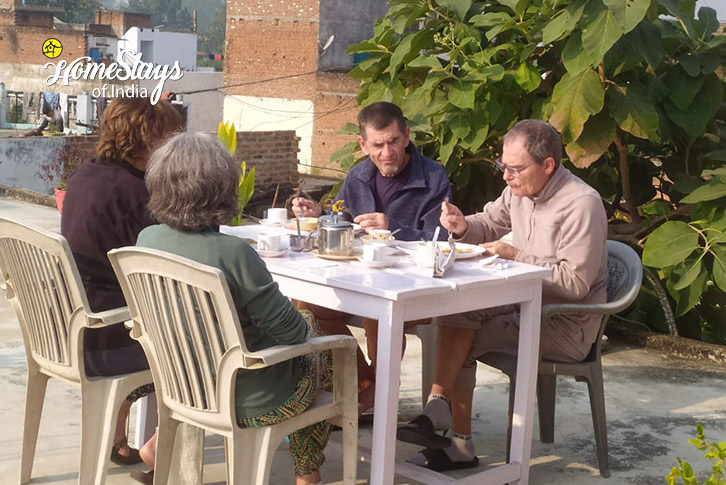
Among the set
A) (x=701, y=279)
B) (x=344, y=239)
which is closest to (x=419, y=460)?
(x=344, y=239)

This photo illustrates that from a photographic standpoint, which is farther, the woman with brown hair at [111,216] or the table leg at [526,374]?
the table leg at [526,374]

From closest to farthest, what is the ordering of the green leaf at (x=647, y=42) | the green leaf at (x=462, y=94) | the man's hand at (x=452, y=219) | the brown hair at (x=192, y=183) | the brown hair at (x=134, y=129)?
the brown hair at (x=192, y=183)
the brown hair at (x=134, y=129)
the man's hand at (x=452, y=219)
the green leaf at (x=647, y=42)
the green leaf at (x=462, y=94)

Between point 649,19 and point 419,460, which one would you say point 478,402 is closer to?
point 419,460

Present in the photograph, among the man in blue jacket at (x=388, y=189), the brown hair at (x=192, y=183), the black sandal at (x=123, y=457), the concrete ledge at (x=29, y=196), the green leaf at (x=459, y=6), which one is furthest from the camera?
the concrete ledge at (x=29, y=196)

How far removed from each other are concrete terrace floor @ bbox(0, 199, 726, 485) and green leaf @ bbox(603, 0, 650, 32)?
1641 millimetres

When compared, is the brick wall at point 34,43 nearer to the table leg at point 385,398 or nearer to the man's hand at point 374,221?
the man's hand at point 374,221

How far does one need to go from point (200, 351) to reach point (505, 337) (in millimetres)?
1238

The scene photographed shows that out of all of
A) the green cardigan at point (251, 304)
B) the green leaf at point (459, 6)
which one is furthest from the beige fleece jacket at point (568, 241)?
the green leaf at point (459, 6)

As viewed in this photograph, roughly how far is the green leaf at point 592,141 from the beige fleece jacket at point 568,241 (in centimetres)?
158

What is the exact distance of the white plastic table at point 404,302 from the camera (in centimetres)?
296

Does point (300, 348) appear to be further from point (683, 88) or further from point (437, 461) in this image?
point (683, 88)

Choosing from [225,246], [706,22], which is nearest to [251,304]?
[225,246]

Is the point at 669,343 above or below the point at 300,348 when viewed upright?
below

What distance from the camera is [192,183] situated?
2730 mm
